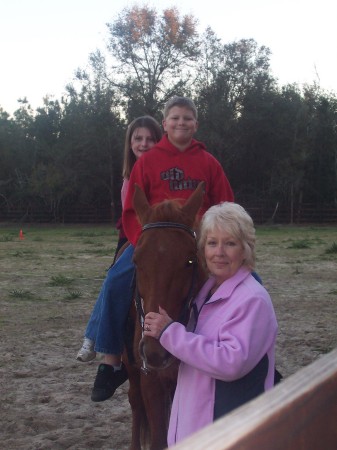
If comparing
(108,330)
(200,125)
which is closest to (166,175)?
(108,330)

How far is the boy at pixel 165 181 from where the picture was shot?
339cm

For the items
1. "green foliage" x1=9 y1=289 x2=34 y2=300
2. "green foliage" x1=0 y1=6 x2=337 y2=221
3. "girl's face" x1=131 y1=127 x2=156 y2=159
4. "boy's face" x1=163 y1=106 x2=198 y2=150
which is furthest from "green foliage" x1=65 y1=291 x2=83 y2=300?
"green foliage" x1=0 y1=6 x2=337 y2=221

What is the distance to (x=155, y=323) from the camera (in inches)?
94.3

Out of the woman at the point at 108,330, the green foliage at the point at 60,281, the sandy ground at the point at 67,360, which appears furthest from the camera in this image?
the green foliage at the point at 60,281

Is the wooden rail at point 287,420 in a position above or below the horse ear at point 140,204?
below

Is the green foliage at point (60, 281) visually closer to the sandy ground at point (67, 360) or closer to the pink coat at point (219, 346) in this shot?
the sandy ground at point (67, 360)

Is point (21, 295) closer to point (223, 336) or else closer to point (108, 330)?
point (108, 330)

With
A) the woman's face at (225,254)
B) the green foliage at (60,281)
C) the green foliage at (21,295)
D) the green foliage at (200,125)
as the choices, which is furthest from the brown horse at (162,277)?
the green foliage at (200,125)

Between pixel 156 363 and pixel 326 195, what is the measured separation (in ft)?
113

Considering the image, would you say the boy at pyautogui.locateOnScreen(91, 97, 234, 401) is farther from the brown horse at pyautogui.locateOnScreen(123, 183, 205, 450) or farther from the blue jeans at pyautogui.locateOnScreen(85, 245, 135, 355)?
the brown horse at pyautogui.locateOnScreen(123, 183, 205, 450)

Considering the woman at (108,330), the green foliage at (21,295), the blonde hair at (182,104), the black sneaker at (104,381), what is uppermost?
the blonde hair at (182,104)

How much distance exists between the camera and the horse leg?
3166mm

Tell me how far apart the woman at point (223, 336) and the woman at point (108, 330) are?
1288 mm

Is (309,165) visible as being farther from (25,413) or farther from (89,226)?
(25,413)
